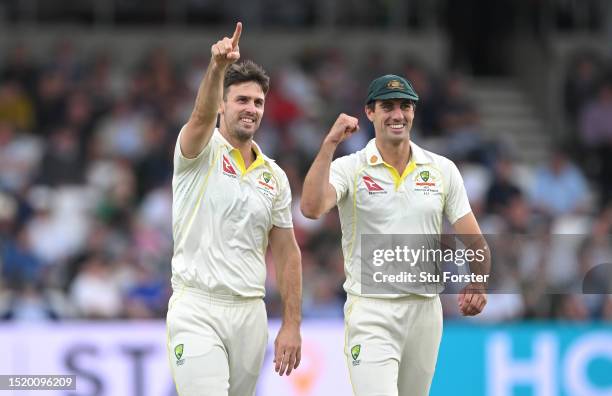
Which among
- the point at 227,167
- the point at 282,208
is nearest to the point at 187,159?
the point at 227,167

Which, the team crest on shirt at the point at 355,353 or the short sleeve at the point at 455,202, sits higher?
the short sleeve at the point at 455,202

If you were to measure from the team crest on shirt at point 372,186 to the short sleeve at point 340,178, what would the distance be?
11cm

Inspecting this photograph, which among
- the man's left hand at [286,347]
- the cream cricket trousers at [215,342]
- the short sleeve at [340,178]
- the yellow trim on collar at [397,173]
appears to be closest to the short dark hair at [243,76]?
the short sleeve at [340,178]

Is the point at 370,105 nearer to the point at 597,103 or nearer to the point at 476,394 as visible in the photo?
the point at 476,394

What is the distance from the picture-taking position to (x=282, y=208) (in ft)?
26.8

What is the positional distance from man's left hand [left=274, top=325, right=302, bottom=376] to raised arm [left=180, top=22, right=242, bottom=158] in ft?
3.94

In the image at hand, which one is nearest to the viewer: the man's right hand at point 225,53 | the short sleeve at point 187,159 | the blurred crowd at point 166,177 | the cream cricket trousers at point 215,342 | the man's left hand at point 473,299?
the man's right hand at point 225,53

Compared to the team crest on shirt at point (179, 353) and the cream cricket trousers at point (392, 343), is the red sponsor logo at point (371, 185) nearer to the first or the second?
the cream cricket trousers at point (392, 343)

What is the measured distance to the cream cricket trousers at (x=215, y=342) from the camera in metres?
7.66

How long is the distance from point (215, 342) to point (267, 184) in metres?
1.02

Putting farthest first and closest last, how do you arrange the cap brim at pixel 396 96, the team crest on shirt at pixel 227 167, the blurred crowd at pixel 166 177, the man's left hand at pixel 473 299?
the blurred crowd at pixel 166 177 → the man's left hand at pixel 473 299 → the cap brim at pixel 396 96 → the team crest on shirt at pixel 227 167

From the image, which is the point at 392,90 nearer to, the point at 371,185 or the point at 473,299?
the point at 371,185

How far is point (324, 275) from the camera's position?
47.0ft

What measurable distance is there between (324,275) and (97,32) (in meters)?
6.63
